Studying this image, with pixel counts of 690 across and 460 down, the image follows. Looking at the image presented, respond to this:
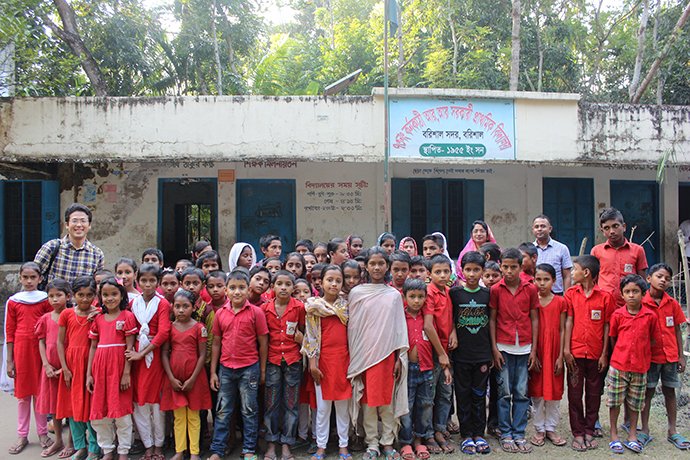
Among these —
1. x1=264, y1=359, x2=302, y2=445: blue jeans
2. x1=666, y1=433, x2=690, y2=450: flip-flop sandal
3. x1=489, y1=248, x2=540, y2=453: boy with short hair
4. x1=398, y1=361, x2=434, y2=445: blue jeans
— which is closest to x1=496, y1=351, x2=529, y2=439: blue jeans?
x1=489, y1=248, x2=540, y2=453: boy with short hair

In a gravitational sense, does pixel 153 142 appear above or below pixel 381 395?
above

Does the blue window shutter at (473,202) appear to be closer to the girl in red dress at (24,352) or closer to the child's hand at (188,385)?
the child's hand at (188,385)

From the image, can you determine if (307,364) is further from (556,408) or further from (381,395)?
(556,408)

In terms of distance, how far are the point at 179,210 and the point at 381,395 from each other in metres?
8.68

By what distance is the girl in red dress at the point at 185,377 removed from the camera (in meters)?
2.99

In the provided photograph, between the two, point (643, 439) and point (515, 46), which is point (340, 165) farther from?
point (643, 439)

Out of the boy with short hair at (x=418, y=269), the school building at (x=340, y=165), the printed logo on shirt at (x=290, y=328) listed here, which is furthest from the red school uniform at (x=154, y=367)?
the school building at (x=340, y=165)

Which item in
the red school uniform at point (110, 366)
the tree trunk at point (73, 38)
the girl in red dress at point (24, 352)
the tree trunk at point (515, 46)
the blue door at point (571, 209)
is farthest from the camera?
the tree trunk at point (515, 46)

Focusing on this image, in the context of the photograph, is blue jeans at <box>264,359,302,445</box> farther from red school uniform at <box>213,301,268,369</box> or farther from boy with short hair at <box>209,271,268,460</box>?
red school uniform at <box>213,301,268,369</box>

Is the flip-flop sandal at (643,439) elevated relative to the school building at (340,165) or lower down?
lower down

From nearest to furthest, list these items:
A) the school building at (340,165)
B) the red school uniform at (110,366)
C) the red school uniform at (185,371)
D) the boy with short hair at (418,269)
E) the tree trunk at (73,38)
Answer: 1. the red school uniform at (110,366)
2. the red school uniform at (185,371)
3. the boy with short hair at (418,269)
4. the school building at (340,165)
5. the tree trunk at (73,38)

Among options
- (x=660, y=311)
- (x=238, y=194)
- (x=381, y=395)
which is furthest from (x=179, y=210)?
(x=660, y=311)

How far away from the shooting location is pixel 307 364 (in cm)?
317

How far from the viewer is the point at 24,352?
3305 millimetres
